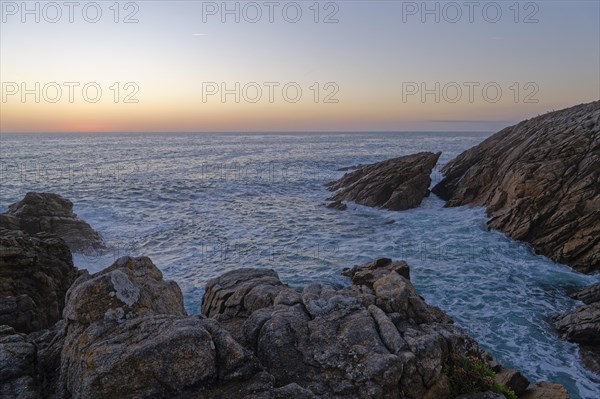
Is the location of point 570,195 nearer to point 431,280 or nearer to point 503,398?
point 431,280

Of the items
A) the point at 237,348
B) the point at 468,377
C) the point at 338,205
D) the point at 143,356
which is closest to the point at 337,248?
the point at 338,205

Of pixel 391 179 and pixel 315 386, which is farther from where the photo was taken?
pixel 391 179

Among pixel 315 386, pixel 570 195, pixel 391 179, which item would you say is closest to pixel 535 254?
pixel 570 195

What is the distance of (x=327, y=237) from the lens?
29.2 meters

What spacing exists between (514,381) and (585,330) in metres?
7.09

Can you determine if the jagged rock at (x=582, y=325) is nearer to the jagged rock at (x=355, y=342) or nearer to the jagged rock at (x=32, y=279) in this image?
the jagged rock at (x=355, y=342)

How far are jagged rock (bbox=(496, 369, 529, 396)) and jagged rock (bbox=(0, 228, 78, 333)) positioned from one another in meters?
14.0

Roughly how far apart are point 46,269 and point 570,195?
98.2 ft

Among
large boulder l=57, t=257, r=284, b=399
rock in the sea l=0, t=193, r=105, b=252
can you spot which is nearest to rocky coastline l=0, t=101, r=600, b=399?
large boulder l=57, t=257, r=284, b=399

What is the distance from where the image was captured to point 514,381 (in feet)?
33.5

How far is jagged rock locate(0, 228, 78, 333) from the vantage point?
39.2 feet

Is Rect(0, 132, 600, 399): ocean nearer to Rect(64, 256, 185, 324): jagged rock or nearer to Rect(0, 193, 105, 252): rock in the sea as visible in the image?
Rect(0, 193, 105, 252): rock in the sea

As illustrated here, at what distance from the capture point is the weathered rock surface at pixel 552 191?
23073mm

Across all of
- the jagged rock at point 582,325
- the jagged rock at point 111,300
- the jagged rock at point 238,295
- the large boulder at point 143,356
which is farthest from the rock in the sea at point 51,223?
the jagged rock at point 582,325
